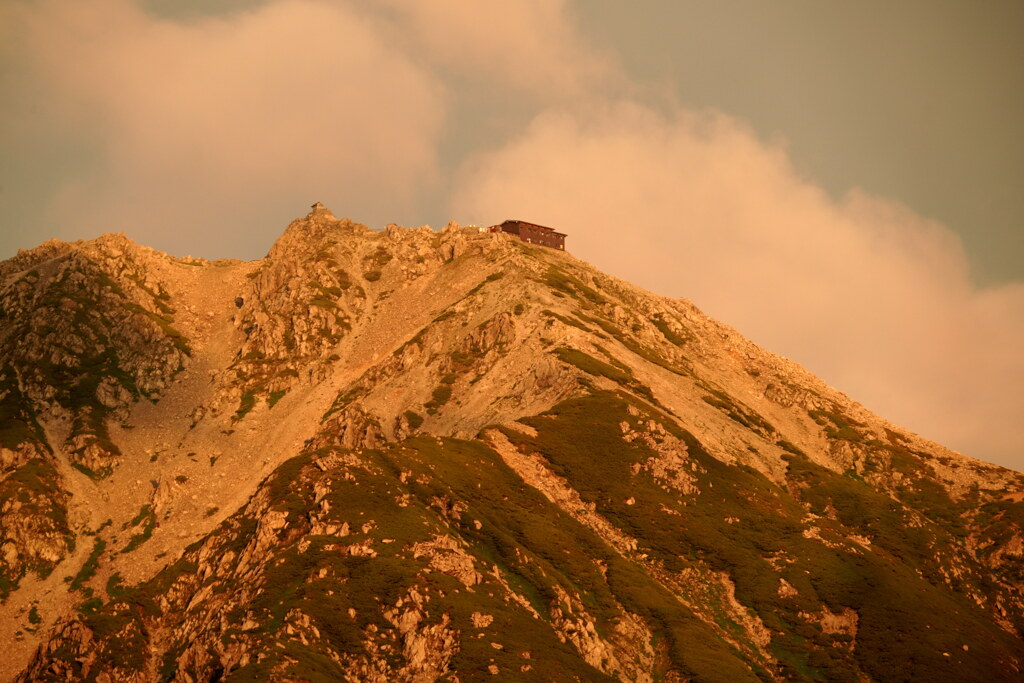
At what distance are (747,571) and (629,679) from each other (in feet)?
120

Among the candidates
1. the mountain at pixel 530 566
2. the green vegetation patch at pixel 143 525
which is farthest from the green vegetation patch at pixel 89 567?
the green vegetation patch at pixel 143 525

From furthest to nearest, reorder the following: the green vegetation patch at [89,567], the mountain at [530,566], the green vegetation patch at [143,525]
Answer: the green vegetation patch at [143,525], the green vegetation patch at [89,567], the mountain at [530,566]

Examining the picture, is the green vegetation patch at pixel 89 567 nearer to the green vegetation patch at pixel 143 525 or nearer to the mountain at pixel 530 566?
the mountain at pixel 530 566

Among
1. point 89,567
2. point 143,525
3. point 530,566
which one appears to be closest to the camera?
point 530,566

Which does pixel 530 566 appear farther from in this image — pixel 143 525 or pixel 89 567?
pixel 89 567

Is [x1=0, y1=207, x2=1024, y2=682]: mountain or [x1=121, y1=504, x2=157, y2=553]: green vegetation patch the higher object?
[x1=0, y1=207, x2=1024, y2=682]: mountain

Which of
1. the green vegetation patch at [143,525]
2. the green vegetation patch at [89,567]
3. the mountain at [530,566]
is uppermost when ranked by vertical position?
the mountain at [530,566]

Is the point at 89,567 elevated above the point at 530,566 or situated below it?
below

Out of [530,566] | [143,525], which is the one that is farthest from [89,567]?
[530,566]

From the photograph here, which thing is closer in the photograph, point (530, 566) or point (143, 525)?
point (530, 566)

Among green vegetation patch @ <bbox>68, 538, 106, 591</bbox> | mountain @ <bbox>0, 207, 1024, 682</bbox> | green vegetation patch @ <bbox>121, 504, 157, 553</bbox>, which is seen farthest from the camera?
green vegetation patch @ <bbox>121, 504, 157, 553</bbox>

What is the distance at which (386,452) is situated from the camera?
15225 centimetres

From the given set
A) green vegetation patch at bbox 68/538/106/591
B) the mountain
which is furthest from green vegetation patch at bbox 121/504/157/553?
green vegetation patch at bbox 68/538/106/591

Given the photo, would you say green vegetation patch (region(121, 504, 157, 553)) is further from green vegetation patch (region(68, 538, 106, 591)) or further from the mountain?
green vegetation patch (region(68, 538, 106, 591))
